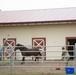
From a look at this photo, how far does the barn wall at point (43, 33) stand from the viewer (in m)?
20.8

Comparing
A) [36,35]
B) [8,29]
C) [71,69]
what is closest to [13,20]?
[8,29]

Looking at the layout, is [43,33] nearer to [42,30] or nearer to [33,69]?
[42,30]

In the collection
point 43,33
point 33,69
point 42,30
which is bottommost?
point 33,69

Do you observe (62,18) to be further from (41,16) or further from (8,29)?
(8,29)

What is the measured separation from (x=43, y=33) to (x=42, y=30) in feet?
0.74

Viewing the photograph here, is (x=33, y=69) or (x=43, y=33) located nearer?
(x=33, y=69)

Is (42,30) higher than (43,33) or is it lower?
higher

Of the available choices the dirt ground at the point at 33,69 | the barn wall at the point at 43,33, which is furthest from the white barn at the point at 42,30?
the dirt ground at the point at 33,69

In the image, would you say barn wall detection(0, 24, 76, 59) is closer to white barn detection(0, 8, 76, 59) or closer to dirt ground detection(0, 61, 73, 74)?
white barn detection(0, 8, 76, 59)

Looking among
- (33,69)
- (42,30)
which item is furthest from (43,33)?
(33,69)

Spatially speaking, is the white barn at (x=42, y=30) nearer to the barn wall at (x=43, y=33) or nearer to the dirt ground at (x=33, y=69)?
the barn wall at (x=43, y=33)

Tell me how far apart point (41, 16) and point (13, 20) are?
2155mm

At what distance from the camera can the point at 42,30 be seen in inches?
842

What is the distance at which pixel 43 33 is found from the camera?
21.4m
